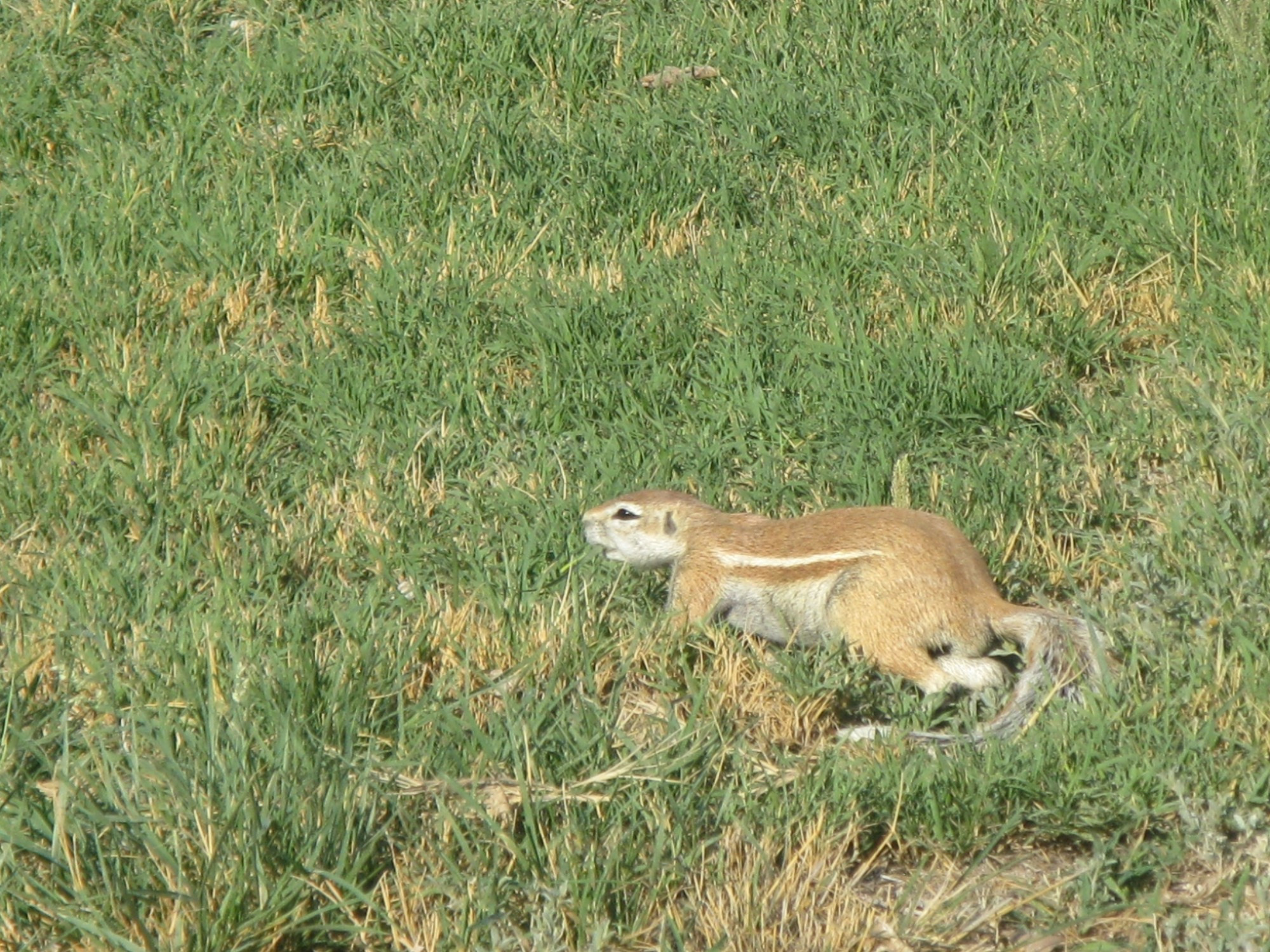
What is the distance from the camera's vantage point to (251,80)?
653 cm

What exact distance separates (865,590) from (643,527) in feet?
2.30

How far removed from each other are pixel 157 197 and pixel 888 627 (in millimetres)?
3484

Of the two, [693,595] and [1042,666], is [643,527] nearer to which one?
[693,595]

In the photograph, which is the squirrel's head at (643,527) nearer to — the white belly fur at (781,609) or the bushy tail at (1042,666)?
the white belly fur at (781,609)

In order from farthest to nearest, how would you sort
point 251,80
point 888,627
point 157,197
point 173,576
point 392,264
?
point 251,80 → point 157,197 → point 392,264 → point 173,576 → point 888,627

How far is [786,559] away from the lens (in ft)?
13.8

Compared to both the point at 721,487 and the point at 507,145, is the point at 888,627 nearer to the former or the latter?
the point at 721,487

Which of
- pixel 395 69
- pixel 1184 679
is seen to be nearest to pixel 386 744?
pixel 1184 679

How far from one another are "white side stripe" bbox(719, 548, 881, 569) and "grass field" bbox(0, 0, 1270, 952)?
25cm

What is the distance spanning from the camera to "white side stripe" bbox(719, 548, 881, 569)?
13.3 feet

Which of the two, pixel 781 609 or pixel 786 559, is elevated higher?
pixel 786 559

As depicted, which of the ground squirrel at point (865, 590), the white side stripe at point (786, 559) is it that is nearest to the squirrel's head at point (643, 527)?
the ground squirrel at point (865, 590)

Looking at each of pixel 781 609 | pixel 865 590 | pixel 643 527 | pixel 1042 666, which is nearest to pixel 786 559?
pixel 781 609

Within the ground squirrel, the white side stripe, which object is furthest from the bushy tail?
the white side stripe
